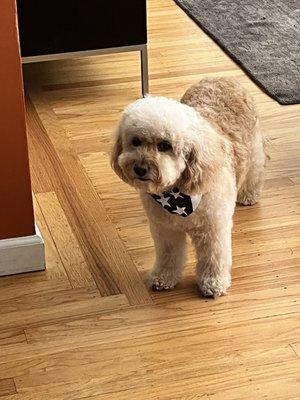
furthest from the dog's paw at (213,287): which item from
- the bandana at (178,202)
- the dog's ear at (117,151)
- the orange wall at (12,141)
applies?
the orange wall at (12,141)

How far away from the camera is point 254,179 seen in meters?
2.73

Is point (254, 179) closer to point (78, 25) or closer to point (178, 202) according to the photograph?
point (178, 202)

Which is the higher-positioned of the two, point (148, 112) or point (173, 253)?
point (148, 112)

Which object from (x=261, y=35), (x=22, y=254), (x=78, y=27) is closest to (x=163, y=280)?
(x=22, y=254)

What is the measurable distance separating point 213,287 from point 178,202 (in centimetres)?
29

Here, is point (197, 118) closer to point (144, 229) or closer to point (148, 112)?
point (148, 112)

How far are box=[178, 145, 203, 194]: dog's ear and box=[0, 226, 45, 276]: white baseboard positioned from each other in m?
0.51

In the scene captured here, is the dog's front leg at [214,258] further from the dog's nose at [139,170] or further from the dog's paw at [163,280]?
the dog's nose at [139,170]

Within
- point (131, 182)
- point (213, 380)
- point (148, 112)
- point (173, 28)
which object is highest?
point (148, 112)

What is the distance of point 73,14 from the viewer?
3264 mm

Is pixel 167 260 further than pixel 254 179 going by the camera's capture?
No

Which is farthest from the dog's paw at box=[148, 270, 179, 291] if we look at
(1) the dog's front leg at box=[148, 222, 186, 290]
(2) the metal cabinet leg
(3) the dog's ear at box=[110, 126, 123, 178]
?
(2) the metal cabinet leg

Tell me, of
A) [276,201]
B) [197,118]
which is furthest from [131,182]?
[276,201]

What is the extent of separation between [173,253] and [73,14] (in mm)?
1219
